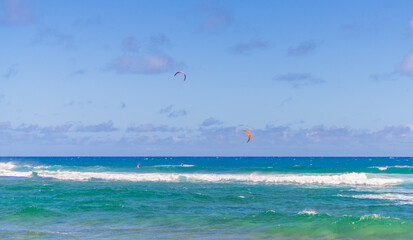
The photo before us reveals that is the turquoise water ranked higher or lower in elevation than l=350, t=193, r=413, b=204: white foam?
lower

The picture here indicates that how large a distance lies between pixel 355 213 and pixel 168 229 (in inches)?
337

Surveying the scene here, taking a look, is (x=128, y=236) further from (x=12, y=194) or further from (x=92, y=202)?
(x=12, y=194)

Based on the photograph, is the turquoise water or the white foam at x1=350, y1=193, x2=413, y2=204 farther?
the white foam at x1=350, y1=193, x2=413, y2=204

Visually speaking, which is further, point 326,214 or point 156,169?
point 156,169

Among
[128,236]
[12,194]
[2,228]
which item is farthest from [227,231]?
[12,194]

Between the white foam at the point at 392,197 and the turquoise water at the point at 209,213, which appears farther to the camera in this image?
the white foam at the point at 392,197

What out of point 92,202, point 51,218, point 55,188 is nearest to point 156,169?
point 55,188

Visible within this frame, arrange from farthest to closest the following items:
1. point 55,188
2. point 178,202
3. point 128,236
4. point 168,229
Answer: point 55,188 → point 178,202 → point 168,229 → point 128,236

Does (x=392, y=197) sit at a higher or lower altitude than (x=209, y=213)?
higher

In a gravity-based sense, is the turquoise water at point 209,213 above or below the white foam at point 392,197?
below

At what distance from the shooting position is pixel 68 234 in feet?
55.6

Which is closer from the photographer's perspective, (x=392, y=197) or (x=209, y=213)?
(x=209, y=213)

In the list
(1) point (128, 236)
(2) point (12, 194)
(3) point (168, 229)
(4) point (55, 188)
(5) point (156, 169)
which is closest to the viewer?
(1) point (128, 236)

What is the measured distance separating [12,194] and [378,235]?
72.5ft
